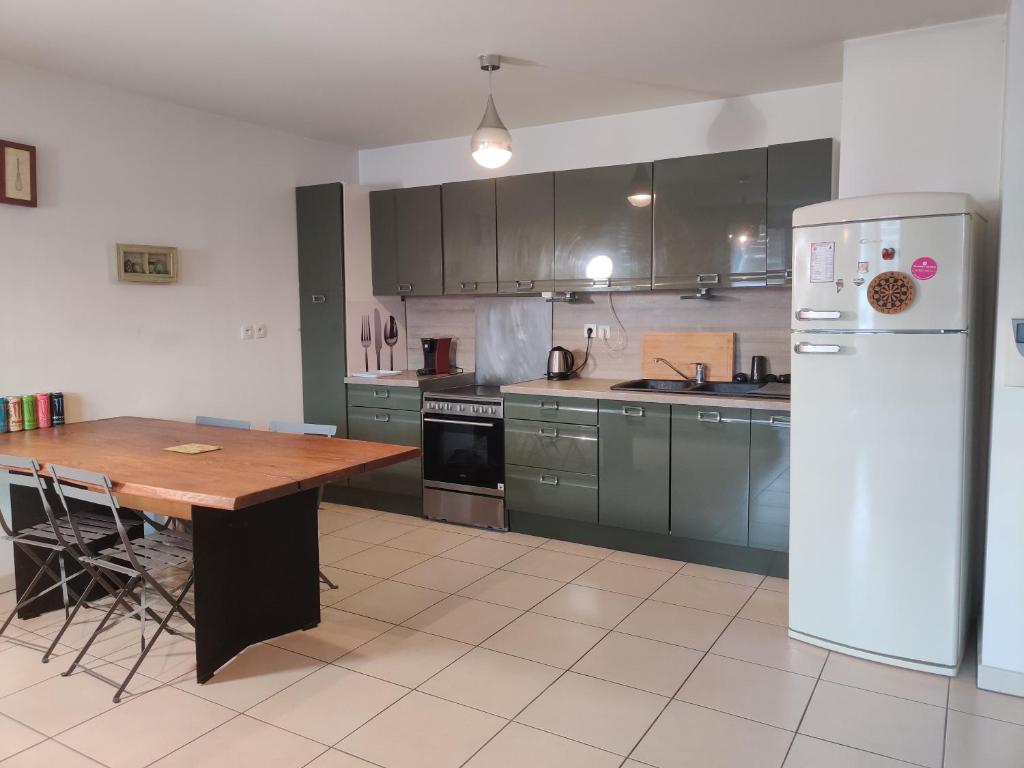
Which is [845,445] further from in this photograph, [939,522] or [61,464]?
[61,464]

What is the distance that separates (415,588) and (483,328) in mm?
2094

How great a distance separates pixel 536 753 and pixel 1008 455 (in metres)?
1.89

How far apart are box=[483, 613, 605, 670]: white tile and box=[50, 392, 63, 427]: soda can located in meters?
2.41

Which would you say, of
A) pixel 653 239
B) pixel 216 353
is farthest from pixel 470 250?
pixel 216 353

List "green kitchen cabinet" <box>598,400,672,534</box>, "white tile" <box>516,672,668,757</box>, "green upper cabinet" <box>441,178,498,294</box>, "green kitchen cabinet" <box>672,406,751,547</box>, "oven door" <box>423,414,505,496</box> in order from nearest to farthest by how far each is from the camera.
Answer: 1. "white tile" <box>516,672,668,757</box>
2. "green kitchen cabinet" <box>672,406,751,547</box>
3. "green kitchen cabinet" <box>598,400,672,534</box>
4. "oven door" <box>423,414,505,496</box>
5. "green upper cabinet" <box>441,178,498,294</box>

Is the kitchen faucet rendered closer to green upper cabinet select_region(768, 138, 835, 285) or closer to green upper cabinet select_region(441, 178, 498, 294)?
green upper cabinet select_region(768, 138, 835, 285)

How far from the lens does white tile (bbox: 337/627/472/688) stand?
2779 millimetres

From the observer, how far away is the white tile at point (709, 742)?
Result: 2.23 m

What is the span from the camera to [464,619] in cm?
326

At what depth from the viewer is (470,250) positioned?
190 inches

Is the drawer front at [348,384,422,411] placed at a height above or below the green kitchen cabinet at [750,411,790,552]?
above

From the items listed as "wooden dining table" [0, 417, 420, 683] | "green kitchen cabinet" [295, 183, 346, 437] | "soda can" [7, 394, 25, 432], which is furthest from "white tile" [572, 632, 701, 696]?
"soda can" [7, 394, 25, 432]

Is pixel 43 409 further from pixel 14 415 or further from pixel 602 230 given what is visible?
pixel 602 230

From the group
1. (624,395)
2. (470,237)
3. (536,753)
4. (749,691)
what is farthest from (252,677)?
(470,237)
